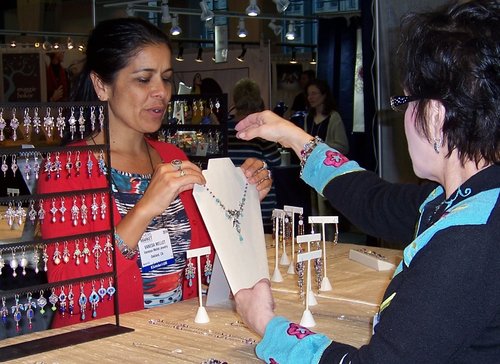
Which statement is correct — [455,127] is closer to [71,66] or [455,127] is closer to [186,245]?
[186,245]

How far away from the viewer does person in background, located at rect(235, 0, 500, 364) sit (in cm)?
104

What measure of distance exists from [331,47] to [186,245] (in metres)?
5.67

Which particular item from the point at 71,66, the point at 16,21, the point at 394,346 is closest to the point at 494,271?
the point at 394,346

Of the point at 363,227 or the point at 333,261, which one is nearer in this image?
the point at 363,227

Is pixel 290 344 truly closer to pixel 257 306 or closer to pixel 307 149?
pixel 257 306

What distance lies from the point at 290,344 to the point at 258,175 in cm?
94

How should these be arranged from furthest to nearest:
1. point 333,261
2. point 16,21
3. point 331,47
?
1. point 16,21
2. point 331,47
3. point 333,261

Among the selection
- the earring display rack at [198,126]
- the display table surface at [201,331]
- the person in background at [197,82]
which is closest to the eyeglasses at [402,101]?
the display table surface at [201,331]

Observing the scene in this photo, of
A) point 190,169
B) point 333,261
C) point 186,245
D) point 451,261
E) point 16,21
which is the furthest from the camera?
point 16,21

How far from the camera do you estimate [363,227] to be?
1.66m

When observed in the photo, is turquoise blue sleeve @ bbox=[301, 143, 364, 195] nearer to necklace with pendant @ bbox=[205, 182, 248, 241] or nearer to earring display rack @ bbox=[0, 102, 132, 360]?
necklace with pendant @ bbox=[205, 182, 248, 241]

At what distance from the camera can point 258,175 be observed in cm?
214

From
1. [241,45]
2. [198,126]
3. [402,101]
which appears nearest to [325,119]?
[241,45]

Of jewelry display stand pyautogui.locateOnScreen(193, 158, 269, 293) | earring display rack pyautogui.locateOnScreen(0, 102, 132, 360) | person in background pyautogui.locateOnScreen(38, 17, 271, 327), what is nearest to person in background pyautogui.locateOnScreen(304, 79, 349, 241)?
person in background pyautogui.locateOnScreen(38, 17, 271, 327)
